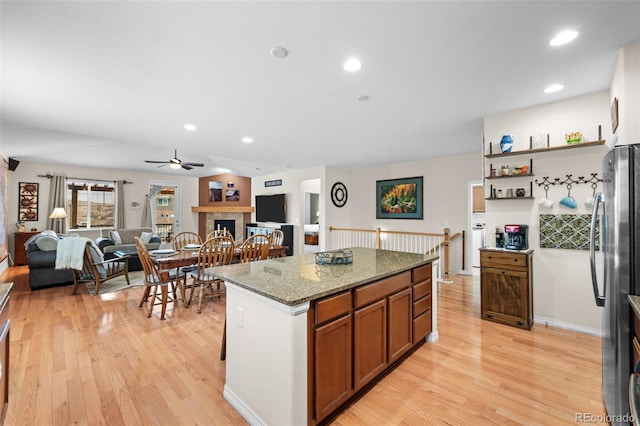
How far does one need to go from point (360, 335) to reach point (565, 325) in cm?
278

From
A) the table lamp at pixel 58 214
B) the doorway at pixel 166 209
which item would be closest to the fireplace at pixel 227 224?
the doorway at pixel 166 209

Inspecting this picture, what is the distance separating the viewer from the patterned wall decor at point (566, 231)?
304cm

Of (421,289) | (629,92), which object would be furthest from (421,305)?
(629,92)

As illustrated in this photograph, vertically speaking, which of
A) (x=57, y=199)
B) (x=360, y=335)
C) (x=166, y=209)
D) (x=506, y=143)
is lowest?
(x=360, y=335)

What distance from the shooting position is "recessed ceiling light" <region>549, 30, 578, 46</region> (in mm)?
1957

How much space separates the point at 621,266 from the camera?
1.60 m

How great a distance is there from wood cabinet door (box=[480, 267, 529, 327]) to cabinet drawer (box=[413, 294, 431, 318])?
104 cm

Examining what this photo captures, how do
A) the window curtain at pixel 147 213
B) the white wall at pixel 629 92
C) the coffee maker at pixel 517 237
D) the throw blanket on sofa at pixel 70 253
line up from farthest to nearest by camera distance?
the window curtain at pixel 147 213
the throw blanket on sofa at pixel 70 253
the coffee maker at pixel 517 237
the white wall at pixel 629 92

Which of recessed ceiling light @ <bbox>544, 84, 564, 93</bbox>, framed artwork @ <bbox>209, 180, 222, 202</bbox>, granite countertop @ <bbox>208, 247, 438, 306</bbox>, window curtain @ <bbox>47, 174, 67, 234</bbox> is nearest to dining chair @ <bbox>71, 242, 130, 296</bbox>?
granite countertop @ <bbox>208, 247, 438, 306</bbox>

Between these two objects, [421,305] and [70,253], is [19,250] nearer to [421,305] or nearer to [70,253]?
[70,253]

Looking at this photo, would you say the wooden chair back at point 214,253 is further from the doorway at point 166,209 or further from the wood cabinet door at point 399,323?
the doorway at point 166,209

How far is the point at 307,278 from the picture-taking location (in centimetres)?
199

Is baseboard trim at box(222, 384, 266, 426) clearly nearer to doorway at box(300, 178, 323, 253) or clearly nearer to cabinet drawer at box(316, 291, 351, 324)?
cabinet drawer at box(316, 291, 351, 324)

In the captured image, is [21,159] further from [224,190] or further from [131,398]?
[131,398]
